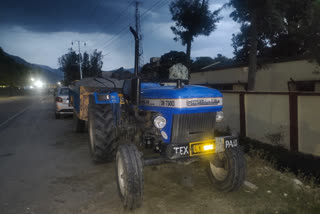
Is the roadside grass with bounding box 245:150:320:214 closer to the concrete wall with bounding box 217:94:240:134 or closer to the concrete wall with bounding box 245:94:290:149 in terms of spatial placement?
the concrete wall with bounding box 245:94:290:149

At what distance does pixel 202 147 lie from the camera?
11.0 feet

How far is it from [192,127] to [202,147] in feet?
1.21

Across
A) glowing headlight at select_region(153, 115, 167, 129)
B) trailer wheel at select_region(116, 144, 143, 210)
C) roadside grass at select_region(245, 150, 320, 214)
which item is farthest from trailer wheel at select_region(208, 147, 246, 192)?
trailer wheel at select_region(116, 144, 143, 210)

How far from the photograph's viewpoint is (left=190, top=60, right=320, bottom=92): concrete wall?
1255 centimetres

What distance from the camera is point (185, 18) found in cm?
2088

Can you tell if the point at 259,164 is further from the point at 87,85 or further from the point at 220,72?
the point at 220,72

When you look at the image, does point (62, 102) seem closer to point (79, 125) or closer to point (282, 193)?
point (79, 125)

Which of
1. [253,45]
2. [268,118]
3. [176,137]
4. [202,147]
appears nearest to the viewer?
[202,147]

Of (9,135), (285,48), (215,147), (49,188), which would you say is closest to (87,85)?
(49,188)

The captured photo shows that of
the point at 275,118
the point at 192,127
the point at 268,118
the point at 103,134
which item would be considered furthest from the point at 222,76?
the point at 192,127

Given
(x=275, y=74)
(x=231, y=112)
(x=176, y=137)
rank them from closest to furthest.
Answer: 1. (x=176, y=137)
2. (x=231, y=112)
3. (x=275, y=74)

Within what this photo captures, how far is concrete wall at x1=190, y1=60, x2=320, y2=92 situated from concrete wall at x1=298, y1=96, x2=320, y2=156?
4736 millimetres

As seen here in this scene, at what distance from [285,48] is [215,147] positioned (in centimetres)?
2730

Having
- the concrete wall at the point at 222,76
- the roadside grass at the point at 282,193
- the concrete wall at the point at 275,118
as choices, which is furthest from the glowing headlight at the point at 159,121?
the concrete wall at the point at 222,76
